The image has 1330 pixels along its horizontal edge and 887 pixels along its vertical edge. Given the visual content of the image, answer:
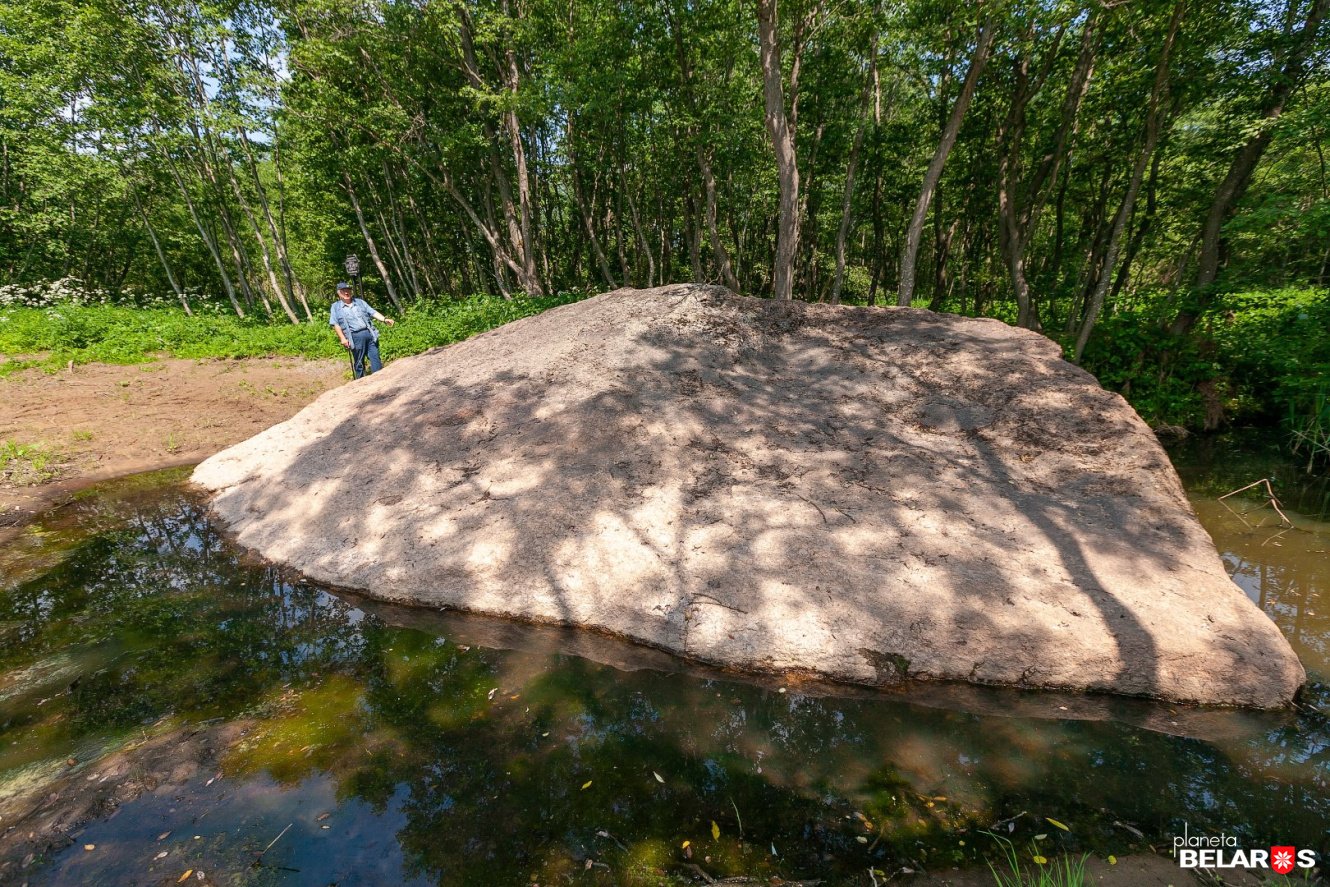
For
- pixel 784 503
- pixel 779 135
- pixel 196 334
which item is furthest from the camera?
pixel 196 334

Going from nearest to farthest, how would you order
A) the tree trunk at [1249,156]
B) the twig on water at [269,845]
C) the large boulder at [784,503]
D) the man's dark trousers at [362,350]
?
the twig on water at [269,845]
the large boulder at [784,503]
the tree trunk at [1249,156]
the man's dark trousers at [362,350]

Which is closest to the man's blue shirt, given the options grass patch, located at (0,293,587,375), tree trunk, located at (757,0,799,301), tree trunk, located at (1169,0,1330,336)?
grass patch, located at (0,293,587,375)

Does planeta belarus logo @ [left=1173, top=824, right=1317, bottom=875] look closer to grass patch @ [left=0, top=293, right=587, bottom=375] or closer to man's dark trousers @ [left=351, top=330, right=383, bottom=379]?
man's dark trousers @ [left=351, top=330, right=383, bottom=379]

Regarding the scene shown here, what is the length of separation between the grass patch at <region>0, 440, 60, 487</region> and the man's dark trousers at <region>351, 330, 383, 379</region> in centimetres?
358

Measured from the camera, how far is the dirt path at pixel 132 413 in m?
6.51

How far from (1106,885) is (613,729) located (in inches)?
87.2

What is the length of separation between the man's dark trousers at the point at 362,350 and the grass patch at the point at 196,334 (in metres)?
2.22

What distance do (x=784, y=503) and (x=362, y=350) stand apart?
283 inches

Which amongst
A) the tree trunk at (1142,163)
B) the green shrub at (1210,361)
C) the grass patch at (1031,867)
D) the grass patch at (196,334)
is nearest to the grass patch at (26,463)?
the grass patch at (196,334)

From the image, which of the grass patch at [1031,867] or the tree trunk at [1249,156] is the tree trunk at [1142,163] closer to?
the tree trunk at [1249,156]

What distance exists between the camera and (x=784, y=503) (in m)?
4.40

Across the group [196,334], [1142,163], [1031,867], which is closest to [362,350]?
[196,334]

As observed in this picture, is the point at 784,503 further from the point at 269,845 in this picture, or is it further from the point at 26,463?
the point at 26,463

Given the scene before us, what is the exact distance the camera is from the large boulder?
11.0 ft
